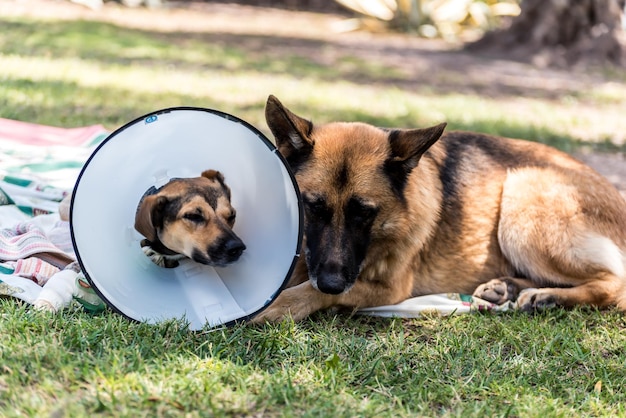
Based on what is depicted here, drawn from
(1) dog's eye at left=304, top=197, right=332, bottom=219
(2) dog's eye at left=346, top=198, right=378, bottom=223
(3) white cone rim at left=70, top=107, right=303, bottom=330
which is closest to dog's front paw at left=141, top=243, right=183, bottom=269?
(3) white cone rim at left=70, top=107, right=303, bottom=330

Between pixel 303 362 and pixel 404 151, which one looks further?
pixel 404 151

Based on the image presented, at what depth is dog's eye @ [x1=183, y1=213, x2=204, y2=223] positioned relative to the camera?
415 centimetres

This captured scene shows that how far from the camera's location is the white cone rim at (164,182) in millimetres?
4074

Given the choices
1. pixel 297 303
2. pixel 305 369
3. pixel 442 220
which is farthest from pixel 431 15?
pixel 305 369

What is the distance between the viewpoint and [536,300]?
15.5ft

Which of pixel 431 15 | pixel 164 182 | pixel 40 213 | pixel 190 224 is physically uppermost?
pixel 431 15

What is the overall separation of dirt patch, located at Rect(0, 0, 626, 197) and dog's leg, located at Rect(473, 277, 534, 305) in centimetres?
400

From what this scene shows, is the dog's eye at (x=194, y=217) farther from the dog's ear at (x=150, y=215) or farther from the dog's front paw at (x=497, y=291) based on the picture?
the dog's front paw at (x=497, y=291)

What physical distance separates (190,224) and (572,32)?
40.5 feet

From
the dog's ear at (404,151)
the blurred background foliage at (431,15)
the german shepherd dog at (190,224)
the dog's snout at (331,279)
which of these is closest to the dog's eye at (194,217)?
the german shepherd dog at (190,224)

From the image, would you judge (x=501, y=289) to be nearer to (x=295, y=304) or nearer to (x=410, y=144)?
(x=410, y=144)

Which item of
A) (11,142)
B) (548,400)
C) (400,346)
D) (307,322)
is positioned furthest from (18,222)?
(548,400)

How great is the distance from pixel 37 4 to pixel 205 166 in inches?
529

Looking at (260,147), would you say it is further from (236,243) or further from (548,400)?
(548,400)
